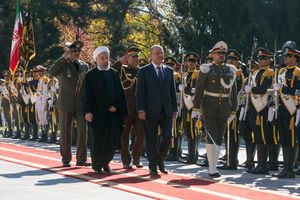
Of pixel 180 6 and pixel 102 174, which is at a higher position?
pixel 180 6

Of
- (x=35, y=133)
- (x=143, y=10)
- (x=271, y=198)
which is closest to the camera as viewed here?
(x=271, y=198)

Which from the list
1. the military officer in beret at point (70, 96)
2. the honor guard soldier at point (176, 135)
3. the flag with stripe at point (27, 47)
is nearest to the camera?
the military officer in beret at point (70, 96)

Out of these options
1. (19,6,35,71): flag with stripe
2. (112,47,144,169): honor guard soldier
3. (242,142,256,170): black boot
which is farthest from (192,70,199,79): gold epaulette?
(19,6,35,71): flag with stripe

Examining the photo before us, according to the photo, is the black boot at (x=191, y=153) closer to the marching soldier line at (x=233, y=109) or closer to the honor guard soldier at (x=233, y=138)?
the marching soldier line at (x=233, y=109)

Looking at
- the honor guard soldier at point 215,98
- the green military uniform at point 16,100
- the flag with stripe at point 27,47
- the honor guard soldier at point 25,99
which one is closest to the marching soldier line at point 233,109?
the honor guard soldier at point 215,98

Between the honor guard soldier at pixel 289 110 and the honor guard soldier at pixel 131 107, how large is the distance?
97.2 inches

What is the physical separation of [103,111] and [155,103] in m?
0.84

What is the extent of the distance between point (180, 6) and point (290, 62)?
15.8m

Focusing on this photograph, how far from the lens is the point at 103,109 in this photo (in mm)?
10508

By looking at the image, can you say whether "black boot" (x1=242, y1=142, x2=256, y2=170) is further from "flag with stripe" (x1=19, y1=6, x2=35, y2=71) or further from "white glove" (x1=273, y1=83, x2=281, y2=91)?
"flag with stripe" (x1=19, y1=6, x2=35, y2=71)

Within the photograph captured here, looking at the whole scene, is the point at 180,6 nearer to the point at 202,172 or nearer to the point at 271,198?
the point at 202,172

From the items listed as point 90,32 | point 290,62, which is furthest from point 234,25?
point 90,32

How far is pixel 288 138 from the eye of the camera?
1087 centimetres

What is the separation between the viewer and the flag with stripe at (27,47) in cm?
1886
